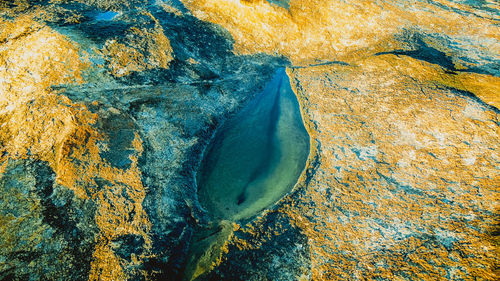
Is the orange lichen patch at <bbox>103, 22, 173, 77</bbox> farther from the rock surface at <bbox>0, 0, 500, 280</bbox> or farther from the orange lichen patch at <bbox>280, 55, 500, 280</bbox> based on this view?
the orange lichen patch at <bbox>280, 55, 500, 280</bbox>

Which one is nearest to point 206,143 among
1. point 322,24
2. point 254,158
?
point 254,158

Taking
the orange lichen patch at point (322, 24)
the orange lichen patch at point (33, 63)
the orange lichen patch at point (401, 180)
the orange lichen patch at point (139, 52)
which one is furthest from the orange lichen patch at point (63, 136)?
the orange lichen patch at point (322, 24)

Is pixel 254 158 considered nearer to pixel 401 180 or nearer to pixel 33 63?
pixel 401 180

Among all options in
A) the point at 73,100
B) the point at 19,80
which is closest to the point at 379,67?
the point at 73,100

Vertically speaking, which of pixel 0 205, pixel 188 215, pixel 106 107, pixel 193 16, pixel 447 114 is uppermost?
pixel 193 16

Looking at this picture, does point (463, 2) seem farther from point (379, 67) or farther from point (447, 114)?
point (447, 114)

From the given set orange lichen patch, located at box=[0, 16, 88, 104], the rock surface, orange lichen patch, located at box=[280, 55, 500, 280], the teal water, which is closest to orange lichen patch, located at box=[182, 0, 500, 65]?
the rock surface
